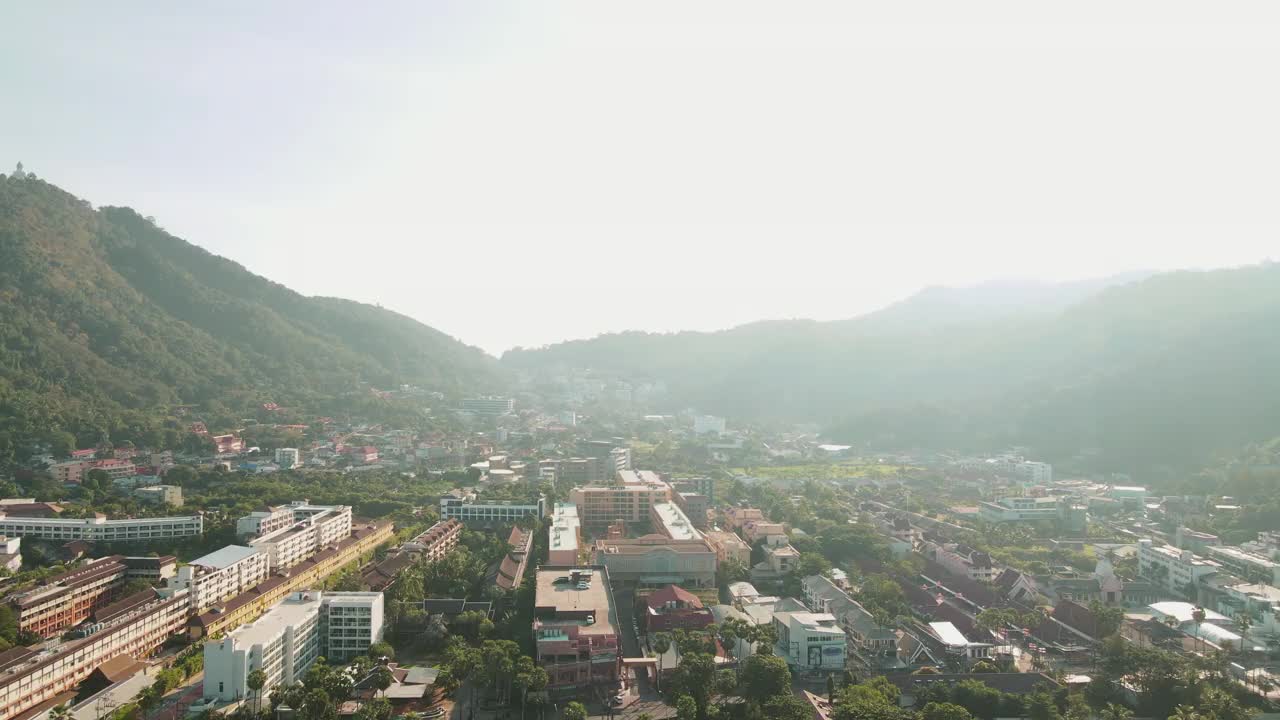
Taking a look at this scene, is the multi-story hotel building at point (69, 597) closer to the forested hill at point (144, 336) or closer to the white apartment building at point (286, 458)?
the forested hill at point (144, 336)

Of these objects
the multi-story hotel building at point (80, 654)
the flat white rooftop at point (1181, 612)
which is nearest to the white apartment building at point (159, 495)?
the multi-story hotel building at point (80, 654)

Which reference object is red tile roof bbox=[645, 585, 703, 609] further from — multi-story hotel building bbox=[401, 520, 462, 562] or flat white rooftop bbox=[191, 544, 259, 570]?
flat white rooftop bbox=[191, 544, 259, 570]

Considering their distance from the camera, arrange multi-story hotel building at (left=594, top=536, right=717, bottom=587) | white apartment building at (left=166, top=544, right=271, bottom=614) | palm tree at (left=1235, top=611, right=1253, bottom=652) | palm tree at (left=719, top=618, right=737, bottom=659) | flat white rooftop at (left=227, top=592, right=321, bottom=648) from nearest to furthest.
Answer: flat white rooftop at (left=227, top=592, right=321, bottom=648)
palm tree at (left=719, top=618, right=737, bottom=659)
palm tree at (left=1235, top=611, right=1253, bottom=652)
white apartment building at (left=166, top=544, right=271, bottom=614)
multi-story hotel building at (left=594, top=536, right=717, bottom=587)

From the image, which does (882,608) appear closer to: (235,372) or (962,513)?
(962,513)

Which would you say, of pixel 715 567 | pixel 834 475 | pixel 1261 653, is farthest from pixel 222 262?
pixel 1261 653

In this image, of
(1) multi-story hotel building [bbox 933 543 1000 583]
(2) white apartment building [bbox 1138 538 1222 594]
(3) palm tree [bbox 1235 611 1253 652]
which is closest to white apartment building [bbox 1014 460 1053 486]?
(2) white apartment building [bbox 1138 538 1222 594]
